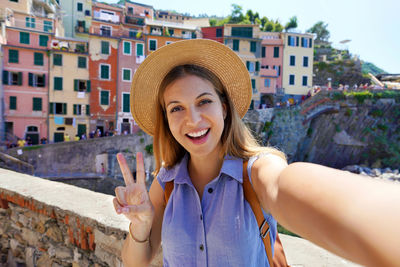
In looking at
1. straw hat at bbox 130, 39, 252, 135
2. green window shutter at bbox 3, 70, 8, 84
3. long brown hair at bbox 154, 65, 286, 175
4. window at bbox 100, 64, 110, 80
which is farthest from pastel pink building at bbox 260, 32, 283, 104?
long brown hair at bbox 154, 65, 286, 175

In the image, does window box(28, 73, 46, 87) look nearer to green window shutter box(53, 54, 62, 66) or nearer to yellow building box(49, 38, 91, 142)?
yellow building box(49, 38, 91, 142)

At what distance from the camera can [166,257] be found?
140 cm

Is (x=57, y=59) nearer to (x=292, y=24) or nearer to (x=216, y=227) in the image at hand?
(x=216, y=227)

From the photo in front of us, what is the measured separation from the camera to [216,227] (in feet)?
4.00

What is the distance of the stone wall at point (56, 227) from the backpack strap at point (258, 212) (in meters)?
1.07

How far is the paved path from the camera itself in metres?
1.75

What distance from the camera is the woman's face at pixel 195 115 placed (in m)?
1.42

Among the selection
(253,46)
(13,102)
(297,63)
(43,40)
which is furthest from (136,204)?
(297,63)

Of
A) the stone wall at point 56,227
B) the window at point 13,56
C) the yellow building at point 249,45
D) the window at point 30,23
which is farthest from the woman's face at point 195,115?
the yellow building at point 249,45

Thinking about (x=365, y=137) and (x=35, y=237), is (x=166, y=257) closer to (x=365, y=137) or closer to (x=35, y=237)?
(x=35, y=237)

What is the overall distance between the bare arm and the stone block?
5.51 ft

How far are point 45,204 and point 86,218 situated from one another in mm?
543

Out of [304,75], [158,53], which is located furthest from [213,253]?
[304,75]

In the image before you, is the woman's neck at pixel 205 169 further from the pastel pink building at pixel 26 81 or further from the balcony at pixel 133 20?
the balcony at pixel 133 20
